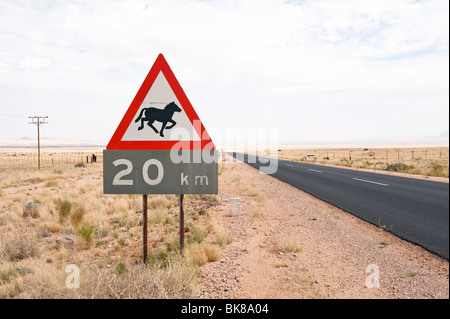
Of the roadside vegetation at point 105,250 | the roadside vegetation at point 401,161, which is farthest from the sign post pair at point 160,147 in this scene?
the roadside vegetation at point 401,161

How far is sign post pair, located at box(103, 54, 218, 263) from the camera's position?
3.71 meters

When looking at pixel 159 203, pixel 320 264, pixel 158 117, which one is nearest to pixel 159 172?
pixel 158 117

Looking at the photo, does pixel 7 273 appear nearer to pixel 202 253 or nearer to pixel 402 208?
pixel 202 253

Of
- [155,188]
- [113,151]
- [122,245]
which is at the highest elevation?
[113,151]

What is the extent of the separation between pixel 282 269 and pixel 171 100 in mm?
2615

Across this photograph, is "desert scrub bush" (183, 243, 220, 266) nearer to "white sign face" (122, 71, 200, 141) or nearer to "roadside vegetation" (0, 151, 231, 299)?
"roadside vegetation" (0, 151, 231, 299)

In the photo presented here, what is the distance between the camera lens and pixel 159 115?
145 inches

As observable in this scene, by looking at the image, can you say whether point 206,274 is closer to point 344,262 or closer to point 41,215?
point 344,262

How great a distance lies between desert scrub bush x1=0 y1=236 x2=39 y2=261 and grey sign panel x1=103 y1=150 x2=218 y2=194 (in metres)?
2.68

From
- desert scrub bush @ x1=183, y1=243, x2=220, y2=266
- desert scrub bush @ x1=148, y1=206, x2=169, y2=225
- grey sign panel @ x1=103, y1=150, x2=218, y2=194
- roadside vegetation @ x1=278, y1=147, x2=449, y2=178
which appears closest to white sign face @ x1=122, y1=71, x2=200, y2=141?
grey sign panel @ x1=103, y1=150, x2=218, y2=194

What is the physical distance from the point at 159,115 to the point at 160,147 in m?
0.37
